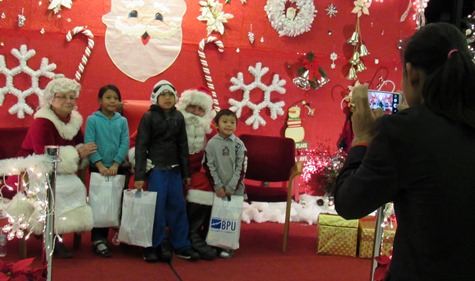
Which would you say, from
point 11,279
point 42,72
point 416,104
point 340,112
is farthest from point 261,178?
point 416,104

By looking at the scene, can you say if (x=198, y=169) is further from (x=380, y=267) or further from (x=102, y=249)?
(x=380, y=267)

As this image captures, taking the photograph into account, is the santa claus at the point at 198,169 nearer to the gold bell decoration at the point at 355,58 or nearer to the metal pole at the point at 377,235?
the metal pole at the point at 377,235

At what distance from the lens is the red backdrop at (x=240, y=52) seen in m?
5.03

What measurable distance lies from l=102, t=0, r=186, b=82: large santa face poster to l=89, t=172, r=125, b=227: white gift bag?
165cm

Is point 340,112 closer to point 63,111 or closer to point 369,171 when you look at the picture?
point 63,111

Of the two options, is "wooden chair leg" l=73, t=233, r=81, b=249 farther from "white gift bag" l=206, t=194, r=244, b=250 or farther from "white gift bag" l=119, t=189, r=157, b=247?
"white gift bag" l=206, t=194, r=244, b=250

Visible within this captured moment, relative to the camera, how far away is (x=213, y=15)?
5.59m

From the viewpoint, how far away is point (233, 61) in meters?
5.78

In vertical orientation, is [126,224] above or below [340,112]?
below

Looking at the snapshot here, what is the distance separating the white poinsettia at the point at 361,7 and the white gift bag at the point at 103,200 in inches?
145

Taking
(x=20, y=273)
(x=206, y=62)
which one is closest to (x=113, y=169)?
(x=20, y=273)

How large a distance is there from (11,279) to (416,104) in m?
2.02

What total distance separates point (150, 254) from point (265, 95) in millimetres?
2551

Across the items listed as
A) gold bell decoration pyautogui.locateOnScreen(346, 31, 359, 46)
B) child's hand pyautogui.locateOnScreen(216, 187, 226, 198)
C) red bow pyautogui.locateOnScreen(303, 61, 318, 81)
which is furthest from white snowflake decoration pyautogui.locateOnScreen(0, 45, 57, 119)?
gold bell decoration pyautogui.locateOnScreen(346, 31, 359, 46)
